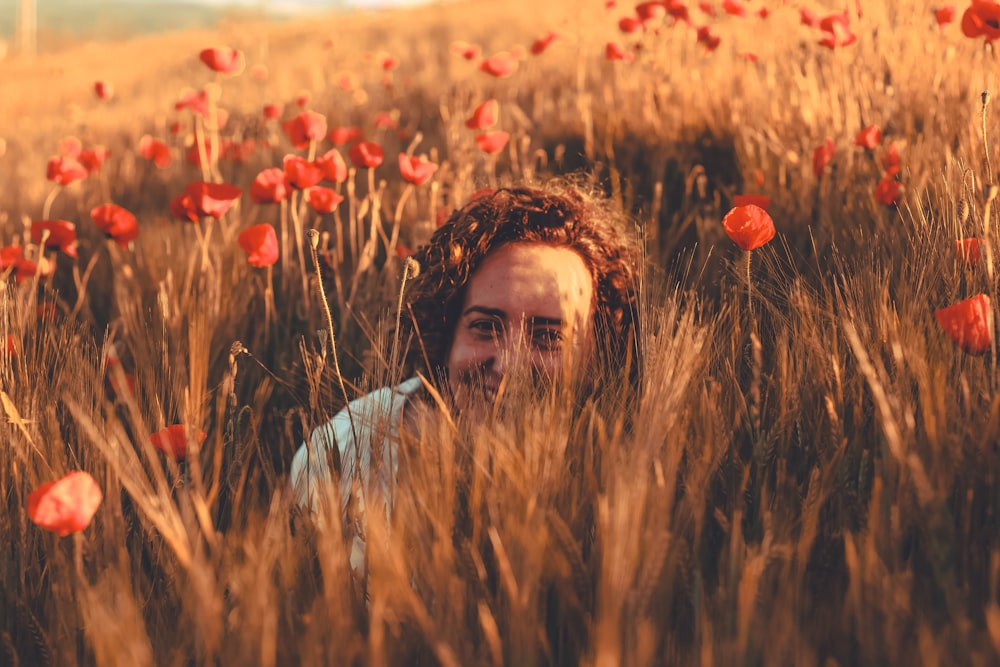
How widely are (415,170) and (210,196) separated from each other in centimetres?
48

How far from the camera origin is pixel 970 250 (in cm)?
117

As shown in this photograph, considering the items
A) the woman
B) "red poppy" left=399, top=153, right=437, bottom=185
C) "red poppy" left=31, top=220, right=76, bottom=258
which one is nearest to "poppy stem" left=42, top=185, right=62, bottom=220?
"red poppy" left=31, top=220, right=76, bottom=258

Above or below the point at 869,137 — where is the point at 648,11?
above

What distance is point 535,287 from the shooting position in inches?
62.5

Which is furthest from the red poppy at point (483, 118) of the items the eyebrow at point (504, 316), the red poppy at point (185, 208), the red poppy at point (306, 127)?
the eyebrow at point (504, 316)

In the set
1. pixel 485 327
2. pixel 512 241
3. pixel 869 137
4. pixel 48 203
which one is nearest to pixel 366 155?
pixel 512 241

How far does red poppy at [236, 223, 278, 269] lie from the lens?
5.72ft

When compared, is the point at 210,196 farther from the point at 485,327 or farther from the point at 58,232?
the point at 485,327

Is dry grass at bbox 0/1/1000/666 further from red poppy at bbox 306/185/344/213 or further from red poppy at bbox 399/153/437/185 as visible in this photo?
red poppy at bbox 399/153/437/185

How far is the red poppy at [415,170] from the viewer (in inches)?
81.0

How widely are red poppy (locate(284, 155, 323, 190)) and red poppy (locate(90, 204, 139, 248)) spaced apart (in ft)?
1.19

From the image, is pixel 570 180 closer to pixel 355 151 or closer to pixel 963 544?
pixel 355 151

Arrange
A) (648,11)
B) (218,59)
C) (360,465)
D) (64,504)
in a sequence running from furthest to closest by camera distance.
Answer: (648,11), (218,59), (360,465), (64,504)

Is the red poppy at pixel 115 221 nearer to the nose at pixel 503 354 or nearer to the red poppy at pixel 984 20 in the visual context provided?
the nose at pixel 503 354
